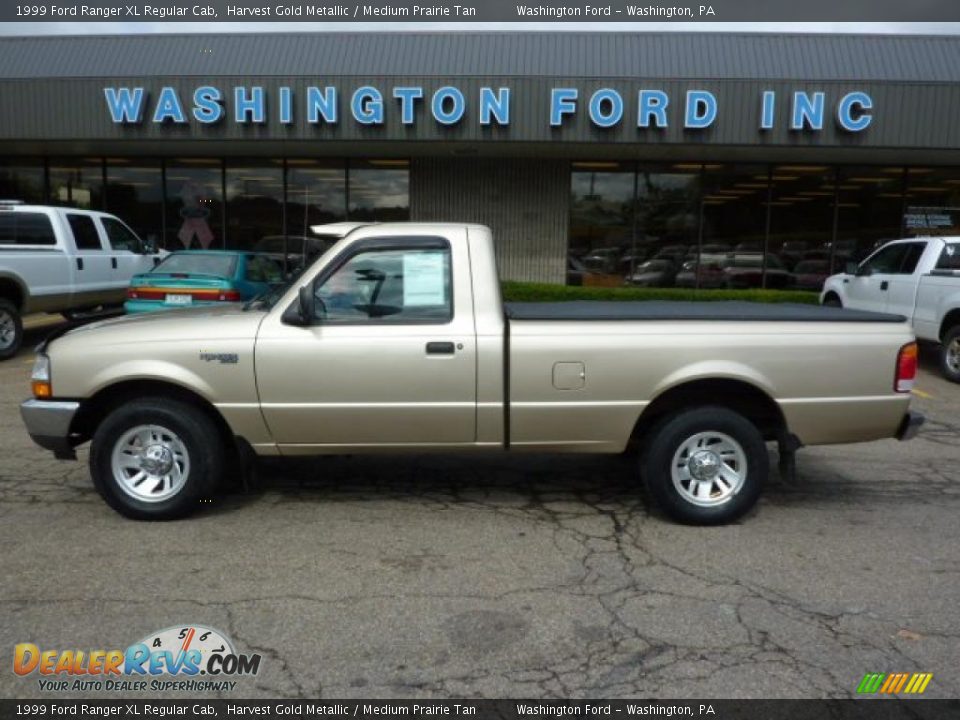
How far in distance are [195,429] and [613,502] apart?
2781 millimetres

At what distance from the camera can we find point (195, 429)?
16.5ft

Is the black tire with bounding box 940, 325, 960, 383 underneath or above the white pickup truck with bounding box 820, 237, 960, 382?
underneath

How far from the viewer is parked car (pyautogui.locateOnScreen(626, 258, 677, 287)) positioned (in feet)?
60.3

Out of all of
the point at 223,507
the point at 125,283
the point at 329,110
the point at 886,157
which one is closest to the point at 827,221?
the point at 886,157

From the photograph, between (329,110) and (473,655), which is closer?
(473,655)

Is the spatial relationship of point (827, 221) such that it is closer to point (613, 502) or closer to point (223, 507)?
point (613, 502)

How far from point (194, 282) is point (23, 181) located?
1132 cm

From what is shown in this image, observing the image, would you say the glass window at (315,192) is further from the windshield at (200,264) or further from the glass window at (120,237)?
the windshield at (200,264)

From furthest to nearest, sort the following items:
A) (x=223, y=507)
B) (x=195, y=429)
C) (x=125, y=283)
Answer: (x=125, y=283) < (x=223, y=507) < (x=195, y=429)

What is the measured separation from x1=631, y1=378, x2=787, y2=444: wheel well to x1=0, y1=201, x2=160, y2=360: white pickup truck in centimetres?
936

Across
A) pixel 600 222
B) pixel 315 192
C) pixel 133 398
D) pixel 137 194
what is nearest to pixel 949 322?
pixel 600 222
